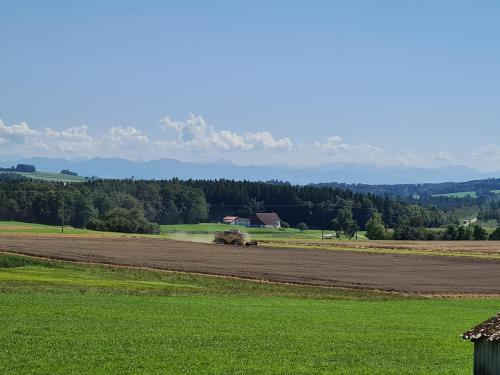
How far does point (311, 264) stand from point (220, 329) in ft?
164

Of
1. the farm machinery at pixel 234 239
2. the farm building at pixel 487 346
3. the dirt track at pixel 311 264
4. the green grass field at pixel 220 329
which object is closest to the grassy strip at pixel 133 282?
the green grass field at pixel 220 329

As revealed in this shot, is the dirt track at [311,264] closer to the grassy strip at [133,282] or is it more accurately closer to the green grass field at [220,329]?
the grassy strip at [133,282]

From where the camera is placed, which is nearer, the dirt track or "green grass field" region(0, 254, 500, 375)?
"green grass field" region(0, 254, 500, 375)

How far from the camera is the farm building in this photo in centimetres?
1973

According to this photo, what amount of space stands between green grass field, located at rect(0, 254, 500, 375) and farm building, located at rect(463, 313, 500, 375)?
6.80 metres

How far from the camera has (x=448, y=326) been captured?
40.9m

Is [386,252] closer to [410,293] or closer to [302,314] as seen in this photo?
[410,293]

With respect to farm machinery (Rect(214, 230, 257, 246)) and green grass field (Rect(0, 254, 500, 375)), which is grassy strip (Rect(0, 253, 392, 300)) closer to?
green grass field (Rect(0, 254, 500, 375))

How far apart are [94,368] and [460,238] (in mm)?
146059

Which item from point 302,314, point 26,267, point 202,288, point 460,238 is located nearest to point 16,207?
point 460,238

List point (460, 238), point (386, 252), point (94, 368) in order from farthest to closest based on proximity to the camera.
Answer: point (460, 238) < point (386, 252) < point (94, 368)

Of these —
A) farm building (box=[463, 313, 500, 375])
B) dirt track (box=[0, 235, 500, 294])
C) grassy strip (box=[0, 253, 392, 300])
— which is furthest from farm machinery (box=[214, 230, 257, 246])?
farm building (box=[463, 313, 500, 375])

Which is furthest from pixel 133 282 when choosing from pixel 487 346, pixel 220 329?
pixel 487 346

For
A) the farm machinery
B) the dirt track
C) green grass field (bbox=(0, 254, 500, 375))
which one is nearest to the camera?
green grass field (bbox=(0, 254, 500, 375))
